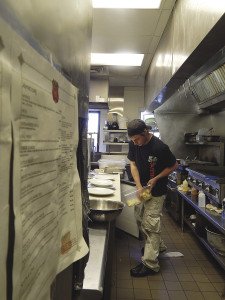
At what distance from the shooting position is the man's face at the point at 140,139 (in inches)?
117

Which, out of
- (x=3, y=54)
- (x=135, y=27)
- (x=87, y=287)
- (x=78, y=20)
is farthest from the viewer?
(x=135, y=27)

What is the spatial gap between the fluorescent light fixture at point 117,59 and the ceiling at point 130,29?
6.2 inches

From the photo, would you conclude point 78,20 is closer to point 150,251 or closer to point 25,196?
point 25,196

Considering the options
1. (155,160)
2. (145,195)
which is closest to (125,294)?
(145,195)

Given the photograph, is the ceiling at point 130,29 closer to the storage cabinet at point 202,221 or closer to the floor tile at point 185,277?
the storage cabinet at point 202,221

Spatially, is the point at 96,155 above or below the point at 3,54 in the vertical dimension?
below

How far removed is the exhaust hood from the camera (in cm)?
270

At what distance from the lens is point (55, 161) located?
0.54 metres

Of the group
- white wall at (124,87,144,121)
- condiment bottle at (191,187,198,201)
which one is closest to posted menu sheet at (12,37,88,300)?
condiment bottle at (191,187,198,201)

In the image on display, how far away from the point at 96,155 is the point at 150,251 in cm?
291

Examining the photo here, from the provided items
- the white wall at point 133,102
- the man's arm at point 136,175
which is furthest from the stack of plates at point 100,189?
the white wall at point 133,102

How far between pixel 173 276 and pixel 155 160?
1.22m

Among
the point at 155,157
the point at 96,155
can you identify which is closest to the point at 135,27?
the point at 155,157

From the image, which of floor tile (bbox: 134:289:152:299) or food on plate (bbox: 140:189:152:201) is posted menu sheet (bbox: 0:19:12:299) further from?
food on plate (bbox: 140:189:152:201)
